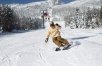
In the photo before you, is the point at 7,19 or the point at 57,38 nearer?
the point at 57,38

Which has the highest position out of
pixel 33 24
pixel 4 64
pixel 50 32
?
pixel 50 32

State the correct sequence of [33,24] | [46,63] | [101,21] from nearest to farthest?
[46,63]
[101,21]
[33,24]

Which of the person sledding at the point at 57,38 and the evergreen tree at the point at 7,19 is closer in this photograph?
the person sledding at the point at 57,38

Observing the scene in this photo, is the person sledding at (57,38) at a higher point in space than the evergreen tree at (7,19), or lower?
higher

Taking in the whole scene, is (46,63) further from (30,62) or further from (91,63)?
(91,63)

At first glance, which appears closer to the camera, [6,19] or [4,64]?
[4,64]

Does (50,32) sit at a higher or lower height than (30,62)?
higher

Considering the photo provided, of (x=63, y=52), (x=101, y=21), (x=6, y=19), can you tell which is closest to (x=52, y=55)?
(x=63, y=52)

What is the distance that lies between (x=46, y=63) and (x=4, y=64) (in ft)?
7.06

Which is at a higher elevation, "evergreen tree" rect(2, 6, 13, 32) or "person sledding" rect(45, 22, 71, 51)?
"person sledding" rect(45, 22, 71, 51)

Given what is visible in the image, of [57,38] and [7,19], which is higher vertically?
[57,38]

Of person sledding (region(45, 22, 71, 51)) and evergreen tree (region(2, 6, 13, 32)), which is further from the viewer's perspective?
evergreen tree (region(2, 6, 13, 32))

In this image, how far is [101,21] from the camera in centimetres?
10431

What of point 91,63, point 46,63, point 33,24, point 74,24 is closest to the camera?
point 91,63
